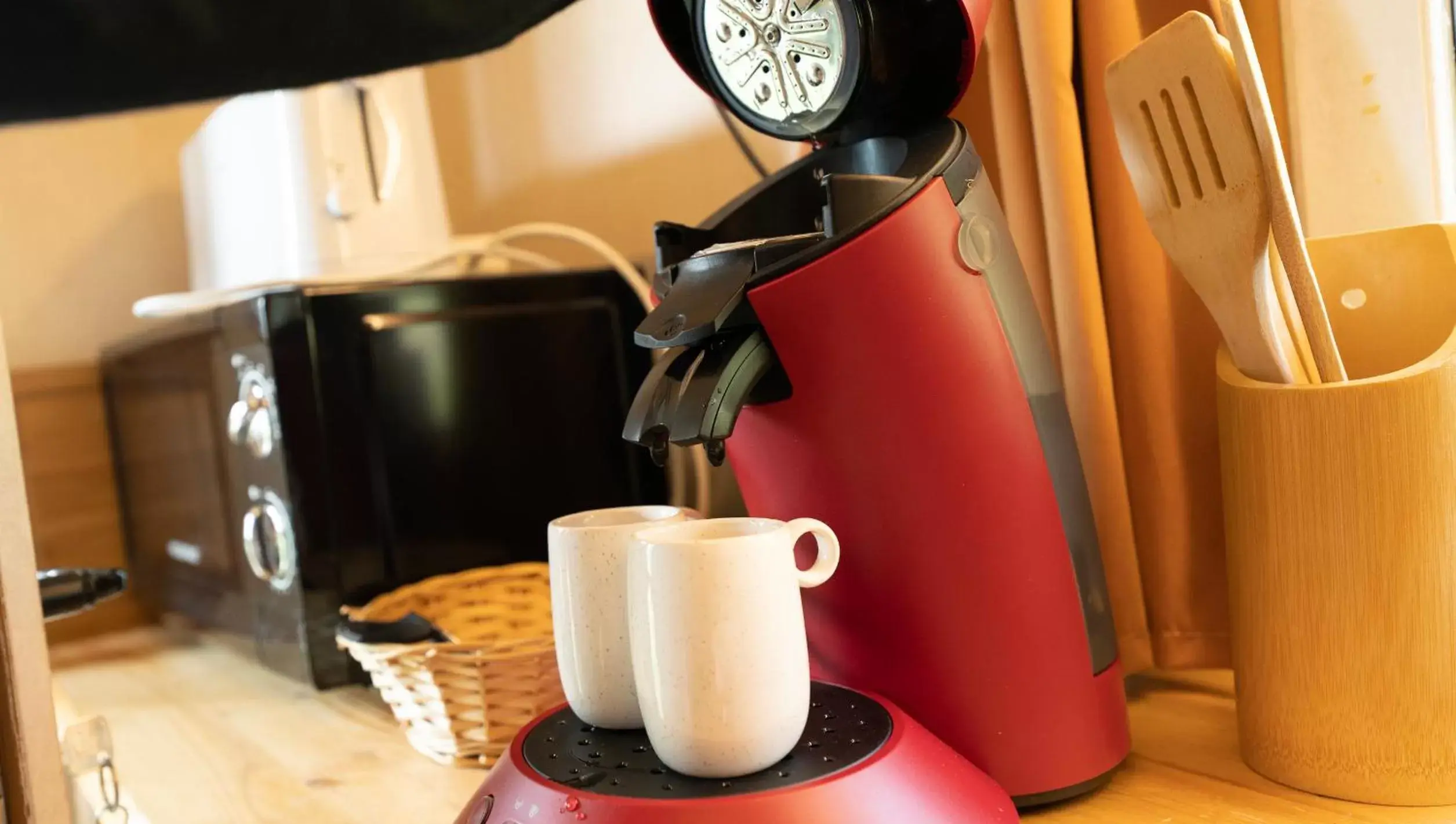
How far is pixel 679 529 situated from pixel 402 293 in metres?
Result: 0.51

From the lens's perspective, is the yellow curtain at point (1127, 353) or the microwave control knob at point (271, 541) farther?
the microwave control knob at point (271, 541)

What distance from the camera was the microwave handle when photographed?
1.09m

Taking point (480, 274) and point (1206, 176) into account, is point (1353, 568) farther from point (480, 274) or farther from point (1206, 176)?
point (480, 274)

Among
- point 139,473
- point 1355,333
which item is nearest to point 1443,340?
point 1355,333

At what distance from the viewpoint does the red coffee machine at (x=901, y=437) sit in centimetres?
51

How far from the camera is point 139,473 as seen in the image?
1.32 metres

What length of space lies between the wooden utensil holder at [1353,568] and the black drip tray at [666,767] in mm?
195

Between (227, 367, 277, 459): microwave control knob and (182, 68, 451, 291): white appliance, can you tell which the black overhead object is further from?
(182, 68, 451, 291): white appliance

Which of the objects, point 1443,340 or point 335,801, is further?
point 335,801

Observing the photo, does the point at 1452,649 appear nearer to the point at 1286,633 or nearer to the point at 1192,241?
the point at 1286,633

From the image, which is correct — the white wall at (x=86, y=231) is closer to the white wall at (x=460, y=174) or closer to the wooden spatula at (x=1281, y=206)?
the white wall at (x=460, y=174)

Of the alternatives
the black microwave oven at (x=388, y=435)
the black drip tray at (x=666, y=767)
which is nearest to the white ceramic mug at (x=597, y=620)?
the black drip tray at (x=666, y=767)

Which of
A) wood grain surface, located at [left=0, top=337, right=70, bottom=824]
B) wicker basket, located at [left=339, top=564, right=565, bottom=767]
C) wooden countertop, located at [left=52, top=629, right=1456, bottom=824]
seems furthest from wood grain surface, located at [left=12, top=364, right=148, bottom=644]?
wood grain surface, located at [left=0, top=337, right=70, bottom=824]

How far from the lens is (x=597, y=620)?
0.55 meters
